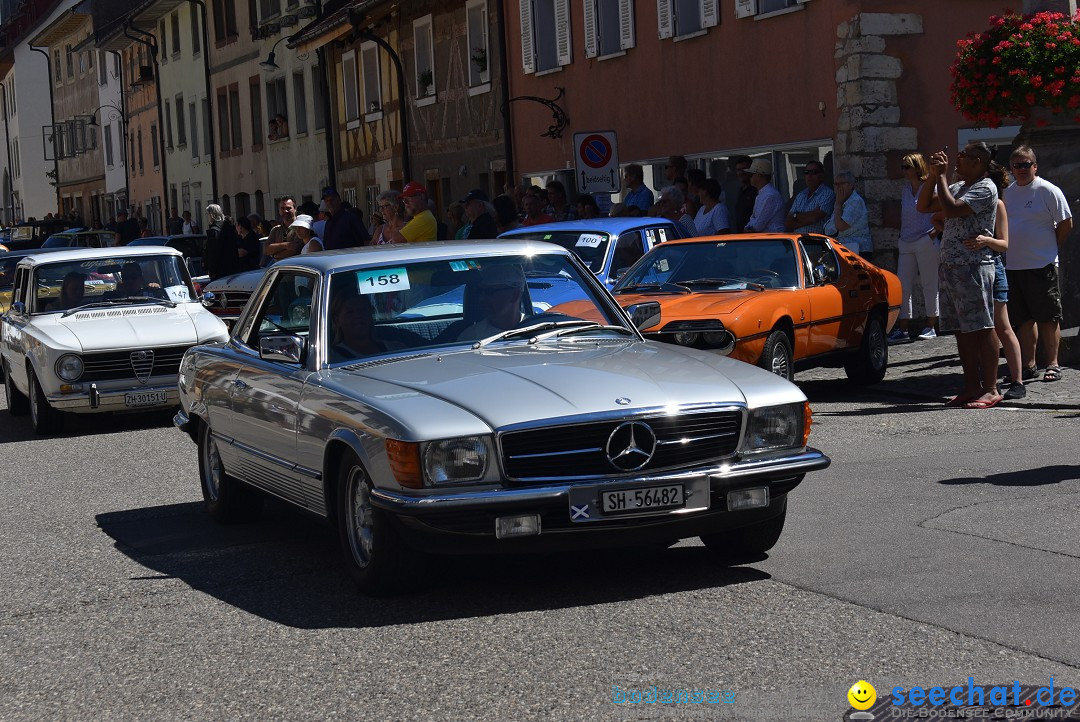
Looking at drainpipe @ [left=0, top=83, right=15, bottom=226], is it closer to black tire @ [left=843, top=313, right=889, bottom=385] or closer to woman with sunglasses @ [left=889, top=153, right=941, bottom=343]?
woman with sunglasses @ [left=889, top=153, right=941, bottom=343]

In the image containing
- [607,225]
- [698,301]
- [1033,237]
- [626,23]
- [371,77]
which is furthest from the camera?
[371,77]

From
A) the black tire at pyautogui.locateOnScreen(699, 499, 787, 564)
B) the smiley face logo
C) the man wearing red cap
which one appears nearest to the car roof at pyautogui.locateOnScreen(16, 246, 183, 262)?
the man wearing red cap

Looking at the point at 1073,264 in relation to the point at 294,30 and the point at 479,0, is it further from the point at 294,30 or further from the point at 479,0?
the point at 294,30

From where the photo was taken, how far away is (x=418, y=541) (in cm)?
648

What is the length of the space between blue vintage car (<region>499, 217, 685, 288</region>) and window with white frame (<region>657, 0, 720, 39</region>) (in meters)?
7.19

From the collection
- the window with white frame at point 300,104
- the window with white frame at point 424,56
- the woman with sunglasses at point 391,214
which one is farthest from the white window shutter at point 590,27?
the window with white frame at point 300,104

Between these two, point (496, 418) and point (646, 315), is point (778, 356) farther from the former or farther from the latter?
point (496, 418)

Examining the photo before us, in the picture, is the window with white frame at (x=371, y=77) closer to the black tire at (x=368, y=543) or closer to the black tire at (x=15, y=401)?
the black tire at (x=15, y=401)

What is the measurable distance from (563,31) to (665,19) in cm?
400

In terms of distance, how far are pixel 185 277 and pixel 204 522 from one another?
7088 mm

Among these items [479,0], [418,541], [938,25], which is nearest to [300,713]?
[418,541]

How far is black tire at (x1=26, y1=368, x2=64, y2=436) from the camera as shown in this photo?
47.9ft

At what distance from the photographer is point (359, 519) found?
689 cm

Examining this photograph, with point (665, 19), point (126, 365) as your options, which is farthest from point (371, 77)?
point (126, 365)
